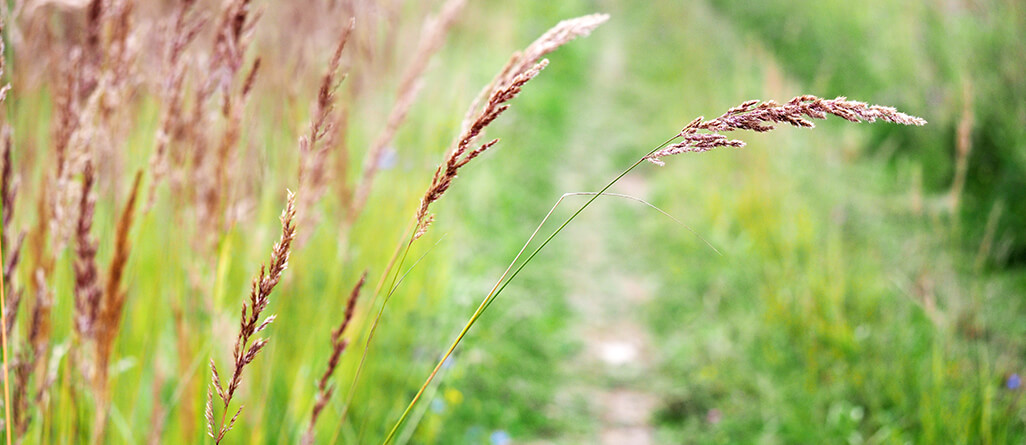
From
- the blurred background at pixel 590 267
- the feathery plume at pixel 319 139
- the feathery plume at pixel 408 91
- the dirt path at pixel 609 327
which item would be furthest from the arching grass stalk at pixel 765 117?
the dirt path at pixel 609 327

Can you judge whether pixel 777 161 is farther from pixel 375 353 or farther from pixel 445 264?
pixel 375 353

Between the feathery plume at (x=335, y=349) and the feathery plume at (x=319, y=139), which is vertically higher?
the feathery plume at (x=319, y=139)

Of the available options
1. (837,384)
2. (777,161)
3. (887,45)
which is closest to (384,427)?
(837,384)

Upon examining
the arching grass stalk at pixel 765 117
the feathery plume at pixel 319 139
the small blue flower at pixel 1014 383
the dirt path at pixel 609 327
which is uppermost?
the feathery plume at pixel 319 139

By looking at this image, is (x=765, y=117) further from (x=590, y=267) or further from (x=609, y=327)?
(x=590, y=267)

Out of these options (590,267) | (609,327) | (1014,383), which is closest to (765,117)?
(1014,383)

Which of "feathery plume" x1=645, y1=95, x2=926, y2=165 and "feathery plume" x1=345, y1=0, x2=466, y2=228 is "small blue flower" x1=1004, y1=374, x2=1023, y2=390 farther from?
"feathery plume" x1=345, y1=0, x2=466, y2=228

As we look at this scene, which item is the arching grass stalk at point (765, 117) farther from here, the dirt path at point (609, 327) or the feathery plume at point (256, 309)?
the dirt path at point (609, 327)

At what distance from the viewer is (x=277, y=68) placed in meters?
2.39

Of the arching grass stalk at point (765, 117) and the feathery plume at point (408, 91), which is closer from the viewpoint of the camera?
the arching grass stalk at point (765, 117)

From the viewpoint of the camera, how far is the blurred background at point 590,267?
5.32 ft

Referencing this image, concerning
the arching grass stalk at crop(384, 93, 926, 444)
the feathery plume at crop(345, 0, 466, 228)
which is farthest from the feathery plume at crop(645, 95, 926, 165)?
the feathery plume at crop(345, 0, 466, 228)

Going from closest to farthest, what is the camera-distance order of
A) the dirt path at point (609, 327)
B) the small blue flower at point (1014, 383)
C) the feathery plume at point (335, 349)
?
the feathery plume at point (335, 349)
the small blue flower at point (1014, 383)
the dirt path at point (609, 327)

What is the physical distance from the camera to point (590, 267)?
406cm
